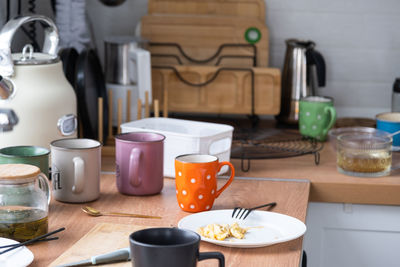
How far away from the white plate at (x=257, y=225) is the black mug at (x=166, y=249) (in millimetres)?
203

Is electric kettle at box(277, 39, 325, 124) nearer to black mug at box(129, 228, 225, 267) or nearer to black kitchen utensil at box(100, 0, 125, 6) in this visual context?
black kitchen utensil at box(100, 0, 125, 6)

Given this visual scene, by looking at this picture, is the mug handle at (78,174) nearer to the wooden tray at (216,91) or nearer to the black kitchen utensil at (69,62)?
the black kitchen utensil at (69,62)

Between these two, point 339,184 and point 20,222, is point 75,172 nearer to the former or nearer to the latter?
point 20,222

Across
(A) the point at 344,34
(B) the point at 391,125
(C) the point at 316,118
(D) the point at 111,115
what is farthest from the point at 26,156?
(A) the point at 344,34

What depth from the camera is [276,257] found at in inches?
38.2

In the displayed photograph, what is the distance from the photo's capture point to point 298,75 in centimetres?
198

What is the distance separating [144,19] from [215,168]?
3.23ft

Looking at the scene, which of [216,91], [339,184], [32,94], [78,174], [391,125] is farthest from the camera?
[216,91]

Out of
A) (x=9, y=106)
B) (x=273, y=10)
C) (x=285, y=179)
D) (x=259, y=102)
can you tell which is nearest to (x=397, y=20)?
(x=273, y=10)

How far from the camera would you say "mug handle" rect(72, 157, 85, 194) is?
3.87 ft

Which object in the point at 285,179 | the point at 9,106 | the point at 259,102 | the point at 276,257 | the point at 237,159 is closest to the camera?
the point at 276,257

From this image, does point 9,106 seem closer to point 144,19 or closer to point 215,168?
point 215,168

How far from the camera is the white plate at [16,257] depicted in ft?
2.91

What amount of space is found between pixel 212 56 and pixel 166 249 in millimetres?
1347
